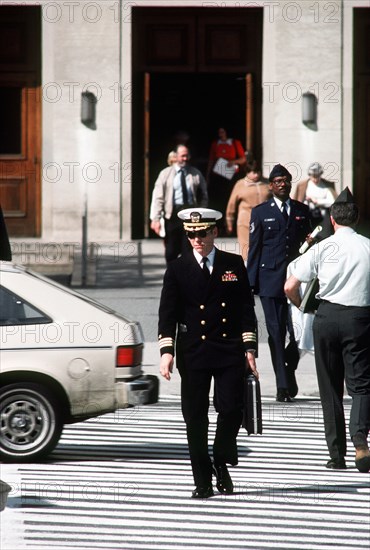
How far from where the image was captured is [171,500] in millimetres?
10000

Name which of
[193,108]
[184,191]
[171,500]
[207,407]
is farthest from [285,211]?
[193,108]

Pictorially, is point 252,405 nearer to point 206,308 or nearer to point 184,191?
point 206,308

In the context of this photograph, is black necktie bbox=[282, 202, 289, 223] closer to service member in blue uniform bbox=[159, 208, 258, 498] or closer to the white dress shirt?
the white dress shirt

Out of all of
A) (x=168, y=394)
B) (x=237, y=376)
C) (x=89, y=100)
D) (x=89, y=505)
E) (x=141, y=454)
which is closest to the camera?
(x=237, y=376)

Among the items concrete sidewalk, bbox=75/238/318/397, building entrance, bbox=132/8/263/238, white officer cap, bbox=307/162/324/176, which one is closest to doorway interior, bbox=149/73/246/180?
building entrance, bbox=132/8/263/238

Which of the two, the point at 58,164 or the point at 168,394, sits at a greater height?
the point at 58,164

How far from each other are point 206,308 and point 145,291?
41.3 ft

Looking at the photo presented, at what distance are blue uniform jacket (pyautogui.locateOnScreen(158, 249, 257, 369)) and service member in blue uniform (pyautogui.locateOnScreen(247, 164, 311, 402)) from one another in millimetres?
4363

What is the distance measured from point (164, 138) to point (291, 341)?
14036mm

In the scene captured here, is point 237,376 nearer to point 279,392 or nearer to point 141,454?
point 141,454

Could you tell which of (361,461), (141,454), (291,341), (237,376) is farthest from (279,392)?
(237,376)

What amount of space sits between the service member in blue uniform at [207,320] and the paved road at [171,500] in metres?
0.82

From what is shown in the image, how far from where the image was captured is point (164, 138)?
27391 millimetres

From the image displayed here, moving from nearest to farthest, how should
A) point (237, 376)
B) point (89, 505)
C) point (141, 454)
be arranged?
point (237, 376) < point (89, 505) < point (141, 454)
